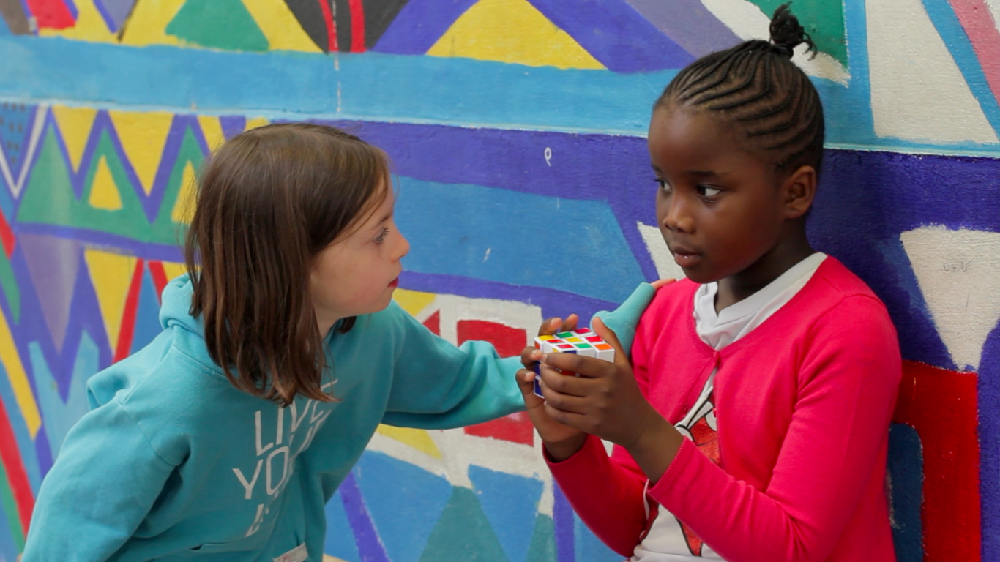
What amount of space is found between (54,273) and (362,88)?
3.59ft

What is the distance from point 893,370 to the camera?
1.17 metres

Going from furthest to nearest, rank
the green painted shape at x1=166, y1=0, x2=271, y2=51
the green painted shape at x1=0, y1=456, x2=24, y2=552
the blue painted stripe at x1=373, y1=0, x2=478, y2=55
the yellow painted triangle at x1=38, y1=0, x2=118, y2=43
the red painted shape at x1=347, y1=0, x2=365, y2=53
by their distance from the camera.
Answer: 1. the green painted shape at x1=0, y1=456, x2=24, y2=552
2. the yellow painted triangle at x1=38, y1=0, x2=118, y2=43
3. the green painted shape at x1=166, y1=0, x2=271, y2=51
4. the red painted shape at x1=347, y1=0, x2=365, y2=53
5. the blue painted stripe at x1=373, y1=0, x2=478, y2=55

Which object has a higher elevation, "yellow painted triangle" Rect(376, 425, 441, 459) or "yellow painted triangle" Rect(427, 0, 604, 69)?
"yellow painted triangle" Rect(427, 0, 604, 69)

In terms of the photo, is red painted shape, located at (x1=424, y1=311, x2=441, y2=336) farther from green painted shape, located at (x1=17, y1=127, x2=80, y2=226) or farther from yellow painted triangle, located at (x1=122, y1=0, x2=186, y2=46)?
green painted shape, located at (x1=17, y1=127, x2=80, y2=226)

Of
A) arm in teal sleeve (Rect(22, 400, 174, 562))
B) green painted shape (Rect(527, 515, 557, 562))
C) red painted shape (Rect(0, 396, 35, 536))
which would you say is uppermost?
arm in teal sleeve (Rect(22, 400, 174, 562))

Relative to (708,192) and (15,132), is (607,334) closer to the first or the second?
(708,192)

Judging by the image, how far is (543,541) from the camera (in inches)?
71.1

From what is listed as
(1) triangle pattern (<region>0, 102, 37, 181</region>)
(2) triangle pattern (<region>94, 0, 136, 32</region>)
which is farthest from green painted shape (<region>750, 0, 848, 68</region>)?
(1) triangle pattern (<region>0, 102, 37, 181</region>)

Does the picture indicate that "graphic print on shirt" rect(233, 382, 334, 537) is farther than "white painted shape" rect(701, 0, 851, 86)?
Yes

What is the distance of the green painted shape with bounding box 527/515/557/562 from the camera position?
179 centimetres

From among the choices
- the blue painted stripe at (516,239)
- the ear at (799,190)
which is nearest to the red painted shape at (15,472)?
the blue painted stripe at (516,239)

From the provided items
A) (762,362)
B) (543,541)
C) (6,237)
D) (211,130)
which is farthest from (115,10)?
(762,362)

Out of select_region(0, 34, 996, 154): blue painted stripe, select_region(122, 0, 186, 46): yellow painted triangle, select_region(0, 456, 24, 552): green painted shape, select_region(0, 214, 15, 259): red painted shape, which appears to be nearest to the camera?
select_region(0, 34, 996, 154): blue painted stripe

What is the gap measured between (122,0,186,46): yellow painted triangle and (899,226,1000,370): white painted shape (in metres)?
1.57
